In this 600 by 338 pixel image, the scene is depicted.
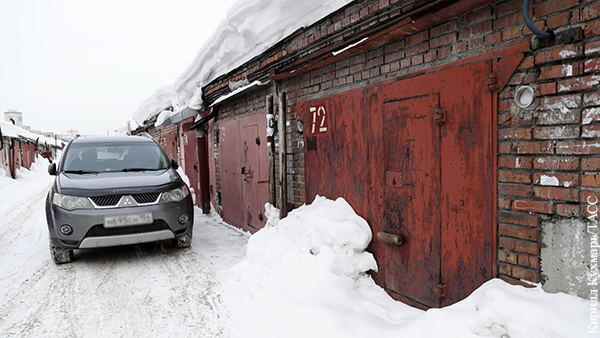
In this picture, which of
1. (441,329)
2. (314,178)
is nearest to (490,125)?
(441,329)

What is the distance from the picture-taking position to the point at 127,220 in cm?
438

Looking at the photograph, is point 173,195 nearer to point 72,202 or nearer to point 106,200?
point 106,200

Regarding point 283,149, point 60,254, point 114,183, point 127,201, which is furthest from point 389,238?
point 60,254

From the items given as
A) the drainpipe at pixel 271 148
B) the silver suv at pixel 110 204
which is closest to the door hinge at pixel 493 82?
the drainpipe at pixel 271 148

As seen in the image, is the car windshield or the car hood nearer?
the car hood

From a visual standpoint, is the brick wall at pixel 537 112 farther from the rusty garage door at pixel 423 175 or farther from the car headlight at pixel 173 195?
the car headlight at pixel 173 195

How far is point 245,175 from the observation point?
6.00 meters

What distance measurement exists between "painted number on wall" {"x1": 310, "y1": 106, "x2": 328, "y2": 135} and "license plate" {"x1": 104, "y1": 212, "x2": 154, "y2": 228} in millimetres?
2396

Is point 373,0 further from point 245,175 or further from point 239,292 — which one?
point 245,175

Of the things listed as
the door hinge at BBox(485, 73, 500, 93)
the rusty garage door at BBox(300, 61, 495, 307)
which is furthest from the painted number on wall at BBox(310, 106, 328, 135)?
the door hinge at BBox(485, 73, 500, 93)

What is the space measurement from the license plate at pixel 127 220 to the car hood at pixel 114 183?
1.01 feet

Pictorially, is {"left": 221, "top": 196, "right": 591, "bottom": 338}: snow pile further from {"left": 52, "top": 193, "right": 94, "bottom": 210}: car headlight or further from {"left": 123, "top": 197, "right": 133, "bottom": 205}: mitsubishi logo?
{"left": 52, "top": 193, "right": 94, "bottom": 210}: car headlight

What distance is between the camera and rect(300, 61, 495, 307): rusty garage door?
7.68ft

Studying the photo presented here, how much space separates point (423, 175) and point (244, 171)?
376 cm
